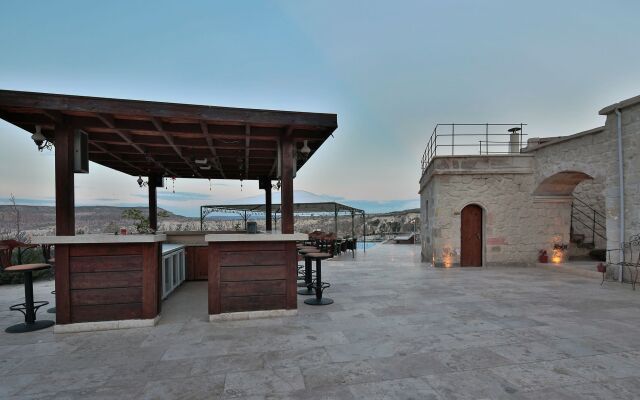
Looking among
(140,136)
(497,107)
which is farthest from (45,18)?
(497,107)

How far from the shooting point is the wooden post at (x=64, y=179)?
3.93 m

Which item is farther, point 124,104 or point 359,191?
point 359,191

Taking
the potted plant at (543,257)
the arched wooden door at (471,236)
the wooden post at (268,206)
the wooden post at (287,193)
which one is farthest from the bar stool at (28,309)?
the potted plant at (543,257)

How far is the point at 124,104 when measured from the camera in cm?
390

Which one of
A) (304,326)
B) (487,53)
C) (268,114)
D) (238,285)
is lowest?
(304,326)

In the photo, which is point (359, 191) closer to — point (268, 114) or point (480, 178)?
point (480, 178)

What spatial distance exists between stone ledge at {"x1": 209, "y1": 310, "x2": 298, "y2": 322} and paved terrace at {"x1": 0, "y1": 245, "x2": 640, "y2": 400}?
142 millimetres

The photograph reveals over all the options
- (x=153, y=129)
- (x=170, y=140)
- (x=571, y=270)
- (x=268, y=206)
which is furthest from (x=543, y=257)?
(x=153, y=129)

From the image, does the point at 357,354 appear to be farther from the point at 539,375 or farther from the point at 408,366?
the point at 539,375

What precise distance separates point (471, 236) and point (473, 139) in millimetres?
3412

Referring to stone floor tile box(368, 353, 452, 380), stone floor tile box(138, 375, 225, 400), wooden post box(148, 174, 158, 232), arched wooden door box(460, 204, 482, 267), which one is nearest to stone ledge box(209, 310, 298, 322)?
stone floor tile box(138, 375, 225, 400)

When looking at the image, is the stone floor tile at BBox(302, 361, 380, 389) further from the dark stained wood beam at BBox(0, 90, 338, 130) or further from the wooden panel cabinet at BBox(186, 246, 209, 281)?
the wooden panel cabinet at BBox(186, 246, 209, 281)

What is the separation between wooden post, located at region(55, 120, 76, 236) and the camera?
3.93 m

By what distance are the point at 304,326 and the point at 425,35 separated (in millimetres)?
14213
